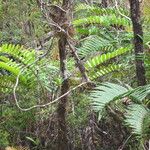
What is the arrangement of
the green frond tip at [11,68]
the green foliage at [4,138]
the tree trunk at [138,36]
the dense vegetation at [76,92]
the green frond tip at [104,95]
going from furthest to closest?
the green frond tip at [11,68], the green foliage at [4,138], the tree trunk at [138,36], the dense vegetation at [76,92], the green frond tip at [104,95]

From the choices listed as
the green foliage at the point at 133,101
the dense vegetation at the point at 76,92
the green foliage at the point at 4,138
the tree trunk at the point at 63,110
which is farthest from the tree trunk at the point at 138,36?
the green foliage at the point at 4,138

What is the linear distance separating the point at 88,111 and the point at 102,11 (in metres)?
2.22

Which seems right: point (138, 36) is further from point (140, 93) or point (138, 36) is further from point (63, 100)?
point (63, 100)

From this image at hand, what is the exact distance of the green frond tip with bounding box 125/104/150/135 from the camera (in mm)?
3592

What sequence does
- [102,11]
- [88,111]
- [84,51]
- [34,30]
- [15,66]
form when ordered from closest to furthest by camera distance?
[88,111] < [15,66] < [84,51] < [102,11] < [34,30]

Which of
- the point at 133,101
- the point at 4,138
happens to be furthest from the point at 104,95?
the point at 4,138

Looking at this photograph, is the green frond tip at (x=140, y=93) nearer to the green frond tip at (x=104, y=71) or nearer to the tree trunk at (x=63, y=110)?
the tree trunk at (x=63, y=110)

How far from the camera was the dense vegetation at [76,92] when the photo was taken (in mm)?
3908

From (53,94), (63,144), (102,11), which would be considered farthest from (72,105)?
(102,11)

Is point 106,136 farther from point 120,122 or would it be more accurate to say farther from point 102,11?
point 102,11

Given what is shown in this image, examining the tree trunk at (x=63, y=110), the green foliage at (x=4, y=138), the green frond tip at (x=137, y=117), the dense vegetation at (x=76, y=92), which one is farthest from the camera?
the green foliage at (x=4, y=138)

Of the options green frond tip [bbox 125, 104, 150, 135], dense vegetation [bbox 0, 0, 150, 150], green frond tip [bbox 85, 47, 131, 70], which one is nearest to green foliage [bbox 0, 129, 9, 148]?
dense vegetation [bbox 0, 0, 150, 150]

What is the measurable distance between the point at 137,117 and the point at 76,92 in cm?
134

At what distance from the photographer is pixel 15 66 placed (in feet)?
15.8
